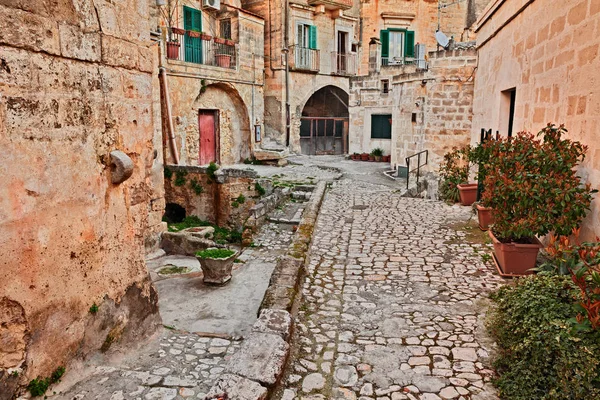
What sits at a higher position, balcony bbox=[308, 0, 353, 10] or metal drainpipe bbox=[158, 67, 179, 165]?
balcony bbox=[308, 0, 353, 10]

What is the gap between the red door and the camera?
19.5 m

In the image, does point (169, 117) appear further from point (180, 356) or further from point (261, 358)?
point (261, 358)

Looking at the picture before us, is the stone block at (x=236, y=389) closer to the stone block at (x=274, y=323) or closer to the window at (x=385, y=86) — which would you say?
the stone block at (x=274, y=323)

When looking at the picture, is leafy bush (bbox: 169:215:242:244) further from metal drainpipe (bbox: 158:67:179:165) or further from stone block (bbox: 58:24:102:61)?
stone block (bbox: 58:24:102:61)

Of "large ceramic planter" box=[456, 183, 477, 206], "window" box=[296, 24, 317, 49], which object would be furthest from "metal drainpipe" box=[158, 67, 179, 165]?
"large ceramic planter" box=[456, 183, 477, 206]

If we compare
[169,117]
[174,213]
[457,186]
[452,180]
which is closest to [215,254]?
[457,186]

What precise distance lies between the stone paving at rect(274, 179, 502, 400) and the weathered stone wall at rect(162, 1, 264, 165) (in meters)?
11.1

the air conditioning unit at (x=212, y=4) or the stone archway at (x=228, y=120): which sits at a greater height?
the air conditioning unit at (x=212, y=4)

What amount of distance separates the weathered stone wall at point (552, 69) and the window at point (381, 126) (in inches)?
490

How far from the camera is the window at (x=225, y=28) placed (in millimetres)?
20566

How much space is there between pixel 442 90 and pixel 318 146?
44.7 ft

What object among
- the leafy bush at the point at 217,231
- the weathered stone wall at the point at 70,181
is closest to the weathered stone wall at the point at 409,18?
the leafy bush at the point at 217,231

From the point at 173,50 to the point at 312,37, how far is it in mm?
10108

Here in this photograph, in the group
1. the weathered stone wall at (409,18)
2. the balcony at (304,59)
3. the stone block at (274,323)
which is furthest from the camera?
the weathered stone wall at (409,18)
